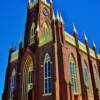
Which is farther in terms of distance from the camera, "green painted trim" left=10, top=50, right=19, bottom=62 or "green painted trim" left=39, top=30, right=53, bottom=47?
"green painted trim" left=10, top=50, right=19, bottom=62

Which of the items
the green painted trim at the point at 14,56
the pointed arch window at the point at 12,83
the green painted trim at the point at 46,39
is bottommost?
the pointed arch window at the point at 12,83

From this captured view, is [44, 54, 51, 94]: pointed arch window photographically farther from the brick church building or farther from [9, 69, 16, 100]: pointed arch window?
[9, 69, 16, 100]: pointed arch window

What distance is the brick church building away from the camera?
23.8 meters

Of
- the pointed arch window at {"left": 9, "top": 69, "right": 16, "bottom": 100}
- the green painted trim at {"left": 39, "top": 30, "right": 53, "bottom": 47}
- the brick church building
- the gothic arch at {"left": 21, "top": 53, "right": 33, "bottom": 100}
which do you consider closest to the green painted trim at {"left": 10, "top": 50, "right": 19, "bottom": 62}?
the brick church building

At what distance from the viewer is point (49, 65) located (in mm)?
25578

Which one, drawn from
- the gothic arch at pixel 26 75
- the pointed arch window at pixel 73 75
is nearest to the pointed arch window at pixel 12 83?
the gothic arch at pixel 26 75

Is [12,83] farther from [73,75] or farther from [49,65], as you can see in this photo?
[73,75]

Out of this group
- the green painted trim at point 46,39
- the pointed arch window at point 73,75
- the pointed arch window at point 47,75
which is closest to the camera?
the pointed arch window at point 47,75

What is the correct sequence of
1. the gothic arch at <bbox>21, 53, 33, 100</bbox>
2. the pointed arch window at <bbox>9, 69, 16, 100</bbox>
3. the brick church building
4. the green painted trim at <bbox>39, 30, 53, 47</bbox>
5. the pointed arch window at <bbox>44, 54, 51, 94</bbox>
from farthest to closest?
the pointed arch window at <bbox>9, 69, 16, 100</bbox> → the gothic arch at <bbox>21, 53, 33, 100</bbox> → the green painted trim at <bbox>39, 30, 53, 47</bbox> → the pointed arch window at <bbox>44, 54, 51, 94</bbox> → the brick church building

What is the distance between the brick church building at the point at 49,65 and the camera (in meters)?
23.8

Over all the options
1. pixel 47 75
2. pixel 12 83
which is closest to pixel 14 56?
pixel 12 83

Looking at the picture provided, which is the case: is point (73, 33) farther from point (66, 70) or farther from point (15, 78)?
point (15, 78)

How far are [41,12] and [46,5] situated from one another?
3.22 metres

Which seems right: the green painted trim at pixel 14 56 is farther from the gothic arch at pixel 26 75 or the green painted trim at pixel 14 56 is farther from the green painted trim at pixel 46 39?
the green painted trim at pixel 46 39
